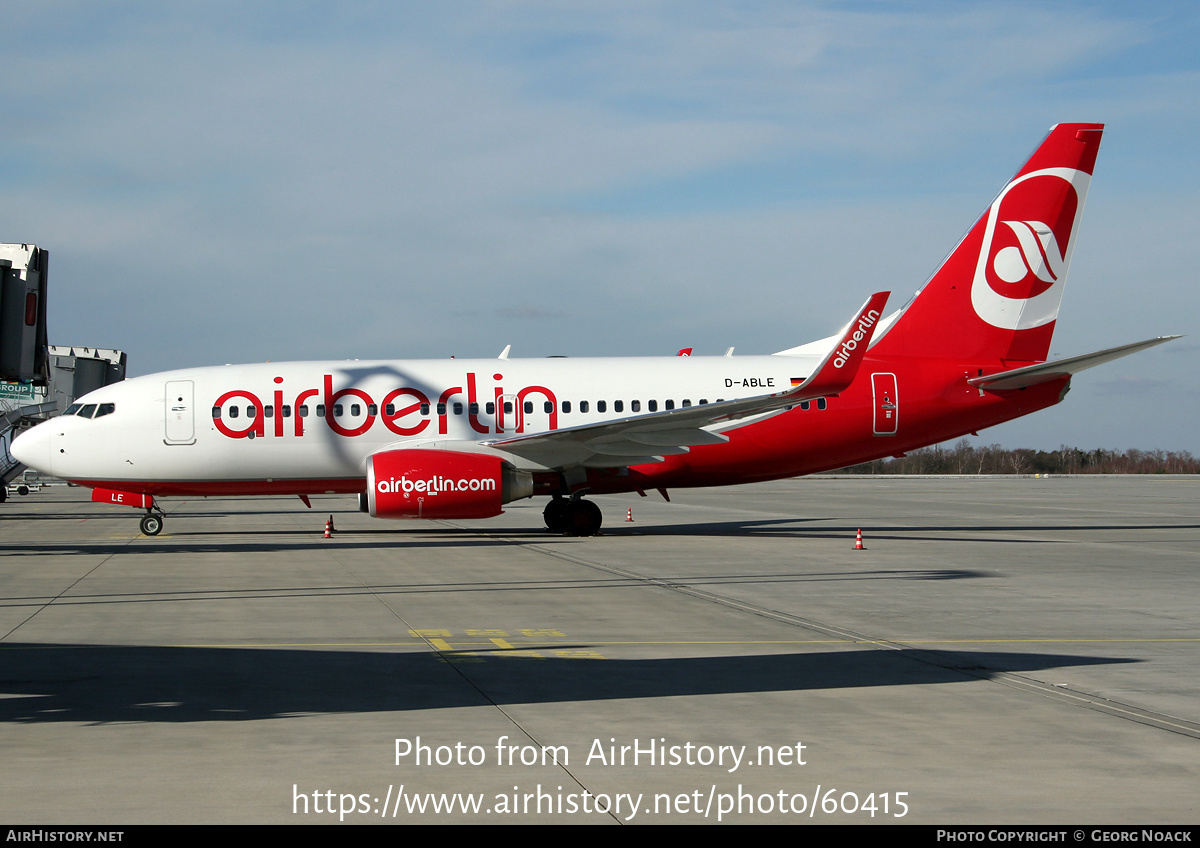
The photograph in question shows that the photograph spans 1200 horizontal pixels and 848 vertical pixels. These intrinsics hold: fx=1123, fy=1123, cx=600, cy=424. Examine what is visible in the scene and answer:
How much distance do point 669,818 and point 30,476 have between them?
65.8 m

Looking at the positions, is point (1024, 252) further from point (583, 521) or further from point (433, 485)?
point (433, 485)

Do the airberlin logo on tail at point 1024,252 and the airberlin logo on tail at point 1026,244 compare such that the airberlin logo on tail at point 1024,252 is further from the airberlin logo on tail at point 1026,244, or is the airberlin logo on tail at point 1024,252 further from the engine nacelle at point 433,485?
the engine nacelle at point 433,485

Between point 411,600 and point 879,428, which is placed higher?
point 879,428

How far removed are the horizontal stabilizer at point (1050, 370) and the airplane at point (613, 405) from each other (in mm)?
54

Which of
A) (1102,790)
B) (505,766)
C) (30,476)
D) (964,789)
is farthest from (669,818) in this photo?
(30,476)

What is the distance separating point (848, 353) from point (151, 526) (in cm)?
1426

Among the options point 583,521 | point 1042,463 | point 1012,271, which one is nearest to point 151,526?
point 583,521

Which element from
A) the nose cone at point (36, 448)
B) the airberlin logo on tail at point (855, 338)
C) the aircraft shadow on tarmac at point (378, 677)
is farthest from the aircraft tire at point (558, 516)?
the aircraft shadow on tarmac at point (378, 677)

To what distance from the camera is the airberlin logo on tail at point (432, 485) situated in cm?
2006

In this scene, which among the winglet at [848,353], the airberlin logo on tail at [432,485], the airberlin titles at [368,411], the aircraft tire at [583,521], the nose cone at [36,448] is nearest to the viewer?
the winglet at [848,353]

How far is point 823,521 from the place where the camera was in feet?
90.5

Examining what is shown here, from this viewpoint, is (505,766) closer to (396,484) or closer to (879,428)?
(396,484)

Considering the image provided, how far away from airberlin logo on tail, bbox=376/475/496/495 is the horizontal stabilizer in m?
10.4

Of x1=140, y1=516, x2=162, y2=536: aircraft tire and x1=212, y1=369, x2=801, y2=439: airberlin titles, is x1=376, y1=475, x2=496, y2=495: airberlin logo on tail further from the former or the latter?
x1=140, y1=516, x2=162, y2=536: aircraft tire
